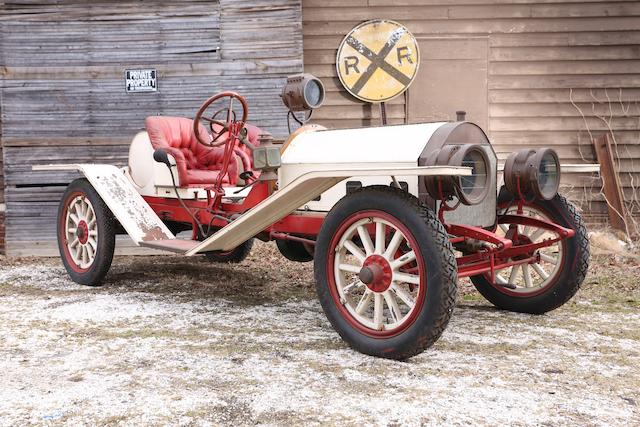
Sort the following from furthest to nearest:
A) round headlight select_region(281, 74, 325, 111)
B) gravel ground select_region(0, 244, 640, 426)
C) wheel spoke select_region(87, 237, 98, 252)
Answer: wheel spoke select_region(87, 237, 98, 252) < round headlight select_region(281, 74, 325, 111) < gravel ground select_region(0, 244, 640, 426)

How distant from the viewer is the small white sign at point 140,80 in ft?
19.7

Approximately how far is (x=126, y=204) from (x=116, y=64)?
220 centimetres

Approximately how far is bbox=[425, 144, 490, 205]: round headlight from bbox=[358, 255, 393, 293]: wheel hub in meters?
0.46

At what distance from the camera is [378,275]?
2.88 meters

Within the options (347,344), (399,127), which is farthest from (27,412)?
(399,127)

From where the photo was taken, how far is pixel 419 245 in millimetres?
2680

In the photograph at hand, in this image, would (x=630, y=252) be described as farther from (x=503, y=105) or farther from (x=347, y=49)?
(x=347, y=49)

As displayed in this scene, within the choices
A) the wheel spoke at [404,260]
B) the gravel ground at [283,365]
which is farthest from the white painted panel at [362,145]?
the gravel ground at [283,365]

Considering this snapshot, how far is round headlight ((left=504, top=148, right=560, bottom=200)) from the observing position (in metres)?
3.21

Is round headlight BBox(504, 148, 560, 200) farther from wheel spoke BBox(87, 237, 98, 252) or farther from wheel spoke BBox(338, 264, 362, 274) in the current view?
wheel spoke BBox(87, 237, 98, 252)

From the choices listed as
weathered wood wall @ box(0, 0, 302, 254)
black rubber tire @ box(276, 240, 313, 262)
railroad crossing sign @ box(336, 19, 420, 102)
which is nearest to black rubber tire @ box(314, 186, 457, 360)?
black rubber tire @ box(276, 240, 313, 262)

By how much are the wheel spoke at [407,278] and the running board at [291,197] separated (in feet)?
1.49

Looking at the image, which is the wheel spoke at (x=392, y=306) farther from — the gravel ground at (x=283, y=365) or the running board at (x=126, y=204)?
the running board at (x=126, y=204)

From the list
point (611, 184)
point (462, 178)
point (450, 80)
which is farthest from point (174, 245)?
point (611, 184)
